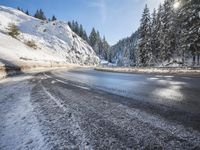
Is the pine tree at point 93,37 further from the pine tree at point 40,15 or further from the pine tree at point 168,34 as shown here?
the pine tree at point 168,34

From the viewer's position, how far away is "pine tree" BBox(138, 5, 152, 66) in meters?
38.8

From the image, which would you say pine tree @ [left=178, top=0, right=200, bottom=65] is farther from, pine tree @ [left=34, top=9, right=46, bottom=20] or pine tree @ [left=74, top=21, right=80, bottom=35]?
pine tree @ [left=34, top=9, right=46, bottom=20]

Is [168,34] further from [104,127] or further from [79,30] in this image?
[79,30]

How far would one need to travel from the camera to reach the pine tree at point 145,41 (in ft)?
127

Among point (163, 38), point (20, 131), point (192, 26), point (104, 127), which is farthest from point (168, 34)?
point (20, 131)

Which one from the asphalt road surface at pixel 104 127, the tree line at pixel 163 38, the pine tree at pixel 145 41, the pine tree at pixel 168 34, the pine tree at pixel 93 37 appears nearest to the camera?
the asphalt road surface at pixel 104 127

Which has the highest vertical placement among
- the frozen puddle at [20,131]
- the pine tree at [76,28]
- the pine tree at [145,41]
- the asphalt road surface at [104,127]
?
the pine tree at [76,28]

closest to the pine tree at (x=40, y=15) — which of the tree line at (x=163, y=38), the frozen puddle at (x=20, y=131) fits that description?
the tree line at (x=163, y=38)

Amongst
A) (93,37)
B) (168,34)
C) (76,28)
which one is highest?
(76,28)

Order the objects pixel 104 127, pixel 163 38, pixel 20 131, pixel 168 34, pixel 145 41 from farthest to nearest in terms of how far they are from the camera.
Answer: pixel 145 41
pixel 163 38
pixel 168 34
pixel 20 131
pixel 104 127

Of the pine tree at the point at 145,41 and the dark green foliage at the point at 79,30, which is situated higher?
the dark green foliage at the point at 79,30

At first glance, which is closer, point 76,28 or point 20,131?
point 20,131

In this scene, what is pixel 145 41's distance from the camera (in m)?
39.5

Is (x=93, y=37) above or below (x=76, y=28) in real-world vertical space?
below
